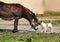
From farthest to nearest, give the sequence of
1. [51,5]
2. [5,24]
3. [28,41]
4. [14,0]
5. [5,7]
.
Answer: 1. [51,5]
2. [14,0]
3. [5,24]
4. [5,7]
5. [28,41]

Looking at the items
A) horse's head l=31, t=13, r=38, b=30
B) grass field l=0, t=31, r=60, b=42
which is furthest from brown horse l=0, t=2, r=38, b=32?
grass field l=0, t=31, r=60, b=42

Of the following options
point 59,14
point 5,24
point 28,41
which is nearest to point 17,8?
point 5,24

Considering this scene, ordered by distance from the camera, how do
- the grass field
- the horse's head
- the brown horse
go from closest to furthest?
the grass field, the brown horse, the horse's head

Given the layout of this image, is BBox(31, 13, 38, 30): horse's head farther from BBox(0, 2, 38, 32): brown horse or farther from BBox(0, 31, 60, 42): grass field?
BBox(0, 31, 60, 42): grass field

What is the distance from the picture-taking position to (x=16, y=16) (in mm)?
18203

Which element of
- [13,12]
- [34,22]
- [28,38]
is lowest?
[34,22]

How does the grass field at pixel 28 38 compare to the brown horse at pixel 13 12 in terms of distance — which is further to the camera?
the brown horse at pixel 13 12

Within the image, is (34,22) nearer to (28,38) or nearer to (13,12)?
(13,12)

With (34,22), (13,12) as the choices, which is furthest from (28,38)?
(34,22)

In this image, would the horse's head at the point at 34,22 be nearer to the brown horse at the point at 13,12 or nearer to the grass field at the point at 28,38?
the brown horse at the point at 13,12

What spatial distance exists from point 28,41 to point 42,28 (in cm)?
615

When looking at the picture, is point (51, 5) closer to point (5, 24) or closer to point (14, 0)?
point (14, 0)

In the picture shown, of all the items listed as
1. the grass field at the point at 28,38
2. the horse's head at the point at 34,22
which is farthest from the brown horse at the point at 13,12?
the grass field at the point at 28,38

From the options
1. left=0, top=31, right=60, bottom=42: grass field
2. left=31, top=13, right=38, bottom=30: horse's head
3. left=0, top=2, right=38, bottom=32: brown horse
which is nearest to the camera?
left=0, top=31, right=60, bottom=42: grass field
